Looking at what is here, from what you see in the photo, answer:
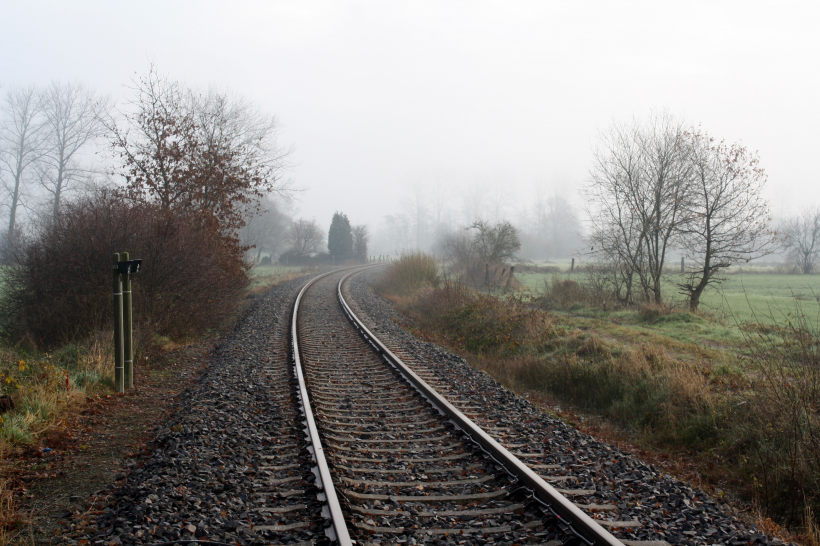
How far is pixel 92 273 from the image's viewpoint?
9.06 meters

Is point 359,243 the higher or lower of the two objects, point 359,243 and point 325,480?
the higher

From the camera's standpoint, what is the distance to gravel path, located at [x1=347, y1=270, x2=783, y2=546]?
10.8 ft

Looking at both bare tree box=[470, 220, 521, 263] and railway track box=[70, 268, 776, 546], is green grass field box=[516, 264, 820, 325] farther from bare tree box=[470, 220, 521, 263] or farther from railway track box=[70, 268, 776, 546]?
bare tree box=[470, 220, 521, 263]

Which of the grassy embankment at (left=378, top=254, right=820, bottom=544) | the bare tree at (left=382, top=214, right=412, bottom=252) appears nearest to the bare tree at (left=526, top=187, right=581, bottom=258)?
the bare tree at (left=382, top=214, right=412, bottom=252)

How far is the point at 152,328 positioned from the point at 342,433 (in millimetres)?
6166

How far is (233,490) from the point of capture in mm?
3832

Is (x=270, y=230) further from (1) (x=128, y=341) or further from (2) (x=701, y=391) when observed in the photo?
(2) (x=701, y=391)

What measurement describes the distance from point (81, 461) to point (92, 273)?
18.4 feet

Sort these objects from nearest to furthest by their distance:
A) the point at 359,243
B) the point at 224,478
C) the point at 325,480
Result: the point at 325,480, the point at 224,478, the point at 359,243

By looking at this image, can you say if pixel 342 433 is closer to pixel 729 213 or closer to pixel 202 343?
pixel 202 343

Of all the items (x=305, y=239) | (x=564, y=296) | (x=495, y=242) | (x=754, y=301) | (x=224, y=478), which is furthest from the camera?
(x=305, y=239)

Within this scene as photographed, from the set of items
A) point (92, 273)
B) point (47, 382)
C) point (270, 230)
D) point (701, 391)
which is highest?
point (270, 230)

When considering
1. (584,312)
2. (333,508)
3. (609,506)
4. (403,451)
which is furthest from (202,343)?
(584,312)

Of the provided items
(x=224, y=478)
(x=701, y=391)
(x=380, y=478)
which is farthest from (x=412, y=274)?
(x=224, y=478)
